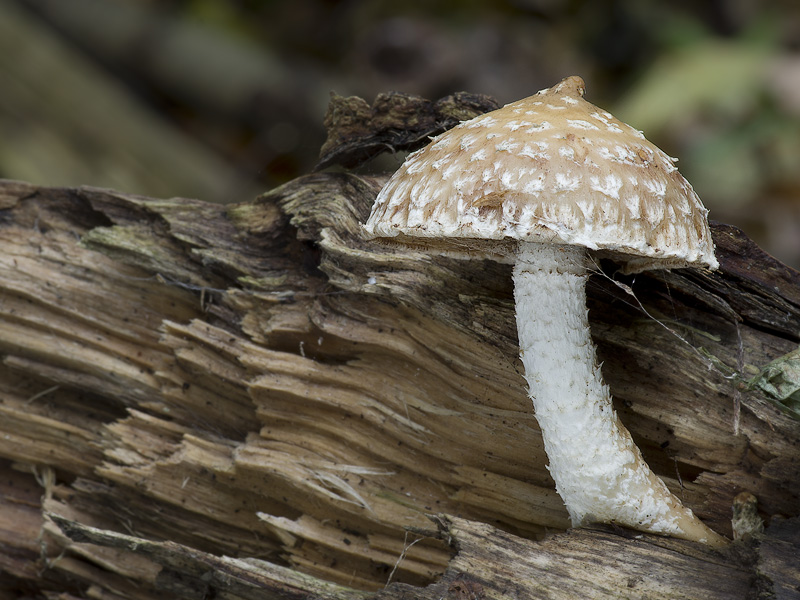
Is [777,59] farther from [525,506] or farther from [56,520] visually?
[56,520]

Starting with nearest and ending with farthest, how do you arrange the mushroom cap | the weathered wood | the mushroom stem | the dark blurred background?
1. the mushroom cap
2. the mushroom stem
3. the weathered wood
4. the dark blurred background

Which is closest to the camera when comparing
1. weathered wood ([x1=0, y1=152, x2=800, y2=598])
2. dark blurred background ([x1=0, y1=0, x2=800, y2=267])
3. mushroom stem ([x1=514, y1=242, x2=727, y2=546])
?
mushroom stem ([x1=514, y1=242, x2=727, y2=546])

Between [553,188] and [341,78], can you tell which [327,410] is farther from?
[341,78]

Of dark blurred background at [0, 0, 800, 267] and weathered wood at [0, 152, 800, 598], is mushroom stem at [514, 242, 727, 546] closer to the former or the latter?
weathered wood at [0, 152, 800, 598]

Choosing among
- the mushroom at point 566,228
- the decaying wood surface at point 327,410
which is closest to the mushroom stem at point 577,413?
the mushroom at point 566,228

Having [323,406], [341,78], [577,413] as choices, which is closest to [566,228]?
[577,413]

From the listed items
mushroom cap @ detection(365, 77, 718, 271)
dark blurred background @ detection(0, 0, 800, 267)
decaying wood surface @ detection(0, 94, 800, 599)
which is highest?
dark blurred background @ detection(0, 0, 800, 267)

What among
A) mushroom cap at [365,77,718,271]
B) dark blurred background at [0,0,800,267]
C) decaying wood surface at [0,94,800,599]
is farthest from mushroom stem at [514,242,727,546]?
dark blurred background at [0,0,800,267]
